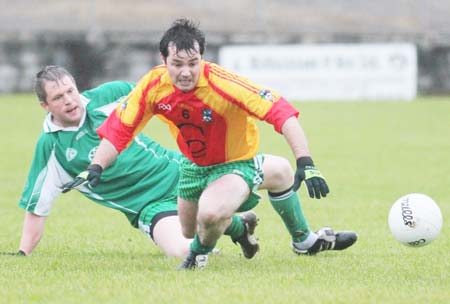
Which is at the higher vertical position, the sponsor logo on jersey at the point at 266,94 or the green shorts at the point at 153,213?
the sponsor logo on jersey at the point at 266,94

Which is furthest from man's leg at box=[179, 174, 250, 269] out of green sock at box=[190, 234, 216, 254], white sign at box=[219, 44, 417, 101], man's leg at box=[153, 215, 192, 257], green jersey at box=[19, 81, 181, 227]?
white sign at box=[219, 44, 417, 101]

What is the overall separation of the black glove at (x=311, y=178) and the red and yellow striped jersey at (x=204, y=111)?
35cm

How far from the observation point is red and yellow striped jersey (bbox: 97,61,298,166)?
5.71 m

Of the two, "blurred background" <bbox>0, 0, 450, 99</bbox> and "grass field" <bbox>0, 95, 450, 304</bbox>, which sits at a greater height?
"grass field" <bbox>0, 95, 450, 304</bbox>

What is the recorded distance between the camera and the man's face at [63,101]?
6574mm

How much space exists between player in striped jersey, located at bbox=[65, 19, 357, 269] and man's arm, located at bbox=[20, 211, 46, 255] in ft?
3.61

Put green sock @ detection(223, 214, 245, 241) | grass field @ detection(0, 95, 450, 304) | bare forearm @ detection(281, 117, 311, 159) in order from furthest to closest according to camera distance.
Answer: green sock @ detection(223, 214, 245, 241) < bare forearm @ detection(281, 117, 311, 159) < grass field @ detection(0, 95, 450, 304)

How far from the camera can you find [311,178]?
5.30 meters

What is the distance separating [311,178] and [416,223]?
1.19 metres

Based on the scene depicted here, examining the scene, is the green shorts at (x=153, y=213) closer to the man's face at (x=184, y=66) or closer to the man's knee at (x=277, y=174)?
the man's knee at (x=277, y=174)

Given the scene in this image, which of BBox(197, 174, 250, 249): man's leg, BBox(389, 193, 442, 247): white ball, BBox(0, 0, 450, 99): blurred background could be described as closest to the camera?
BBox(197, 174, 250, 249): man's leg

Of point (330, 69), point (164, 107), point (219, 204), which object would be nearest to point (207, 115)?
point (164, 107)

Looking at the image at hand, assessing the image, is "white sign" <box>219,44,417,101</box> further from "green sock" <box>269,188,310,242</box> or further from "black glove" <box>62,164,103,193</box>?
"black glove" <box>62,164,103,193</box>

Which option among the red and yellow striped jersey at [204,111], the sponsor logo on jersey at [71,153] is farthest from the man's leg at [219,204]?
the sponsor logo on jersey at [71,153]
